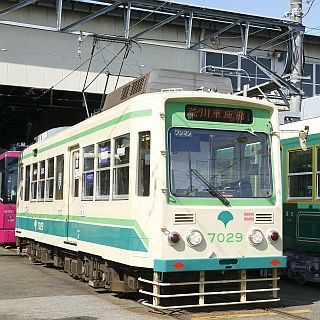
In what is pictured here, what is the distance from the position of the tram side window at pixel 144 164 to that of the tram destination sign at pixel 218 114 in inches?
26.7

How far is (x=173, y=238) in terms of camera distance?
27.6ft

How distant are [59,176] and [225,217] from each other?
16.5 feet

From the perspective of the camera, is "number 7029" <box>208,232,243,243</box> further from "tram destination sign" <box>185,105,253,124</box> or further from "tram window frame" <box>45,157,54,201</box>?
"tram window frame" <box>45,157,54,201</box>

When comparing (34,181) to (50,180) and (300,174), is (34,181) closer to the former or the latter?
(50,180)

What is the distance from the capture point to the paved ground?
866cm

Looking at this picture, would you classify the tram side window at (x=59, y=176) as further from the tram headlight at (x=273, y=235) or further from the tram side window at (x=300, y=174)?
the tram headlight at (x=273, y=235)

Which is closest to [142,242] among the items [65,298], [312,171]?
[65,298]

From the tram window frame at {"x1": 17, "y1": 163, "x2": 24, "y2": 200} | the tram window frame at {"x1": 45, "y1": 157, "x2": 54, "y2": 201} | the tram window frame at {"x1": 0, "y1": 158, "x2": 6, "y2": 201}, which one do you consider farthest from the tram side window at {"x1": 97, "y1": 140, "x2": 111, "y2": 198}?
the tram window frame at {"x1": 0, "y1": 158, "x2": 6, "y2": 201}

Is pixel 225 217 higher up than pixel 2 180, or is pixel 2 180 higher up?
pixel 2 180

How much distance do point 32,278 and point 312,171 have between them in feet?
19.8

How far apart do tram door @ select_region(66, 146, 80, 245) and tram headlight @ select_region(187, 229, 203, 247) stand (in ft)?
10.8

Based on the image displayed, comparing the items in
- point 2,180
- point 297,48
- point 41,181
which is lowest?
point 41,181

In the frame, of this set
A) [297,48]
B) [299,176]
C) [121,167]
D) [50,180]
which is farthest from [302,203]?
[297,48]

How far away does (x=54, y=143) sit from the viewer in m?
13.5
